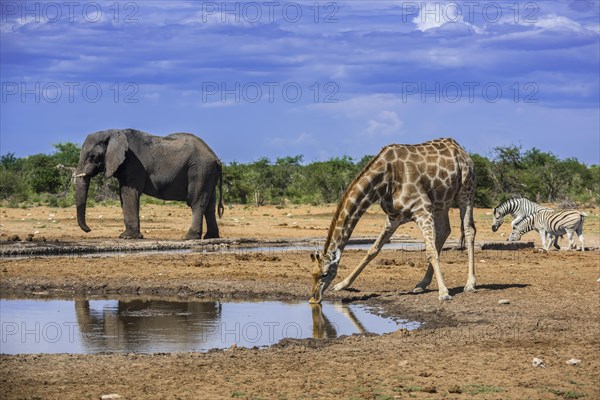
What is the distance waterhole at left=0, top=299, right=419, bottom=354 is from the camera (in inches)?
443

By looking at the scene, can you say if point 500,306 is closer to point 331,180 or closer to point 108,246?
point 108,246

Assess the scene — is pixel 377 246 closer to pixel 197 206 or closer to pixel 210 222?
pixel 197 206

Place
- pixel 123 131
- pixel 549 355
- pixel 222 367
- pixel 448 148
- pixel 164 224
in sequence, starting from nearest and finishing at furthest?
1. pixel 222 367
2. pixel 549 355
3. pixel 448 148
4. pixel 123 131
5. pixel 164 224

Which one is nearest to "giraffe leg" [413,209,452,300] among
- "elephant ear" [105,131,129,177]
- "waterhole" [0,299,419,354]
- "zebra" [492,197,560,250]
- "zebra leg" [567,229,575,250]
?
"waterhole" [0,299,419,354]

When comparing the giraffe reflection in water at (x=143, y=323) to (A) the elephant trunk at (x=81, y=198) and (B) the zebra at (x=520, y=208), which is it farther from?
(B) the zebra at (x=520, y=208)

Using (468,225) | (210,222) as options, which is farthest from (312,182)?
(468,225)

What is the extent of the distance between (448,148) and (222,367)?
266 inches

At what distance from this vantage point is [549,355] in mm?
10031

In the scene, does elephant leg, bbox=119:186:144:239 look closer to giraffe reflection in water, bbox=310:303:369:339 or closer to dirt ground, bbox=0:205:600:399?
dirt ground, bbox=0:205:600:399

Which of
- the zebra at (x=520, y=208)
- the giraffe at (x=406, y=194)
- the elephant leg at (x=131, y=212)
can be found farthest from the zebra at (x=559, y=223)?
the elephant leg at (x=131, y=212)

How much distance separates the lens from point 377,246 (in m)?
14.9

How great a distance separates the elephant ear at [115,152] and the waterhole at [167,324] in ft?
30.5

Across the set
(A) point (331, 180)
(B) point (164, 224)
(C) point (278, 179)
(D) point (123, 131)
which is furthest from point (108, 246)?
(C) point (278, 179)

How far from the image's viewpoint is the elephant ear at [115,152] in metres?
23.7
